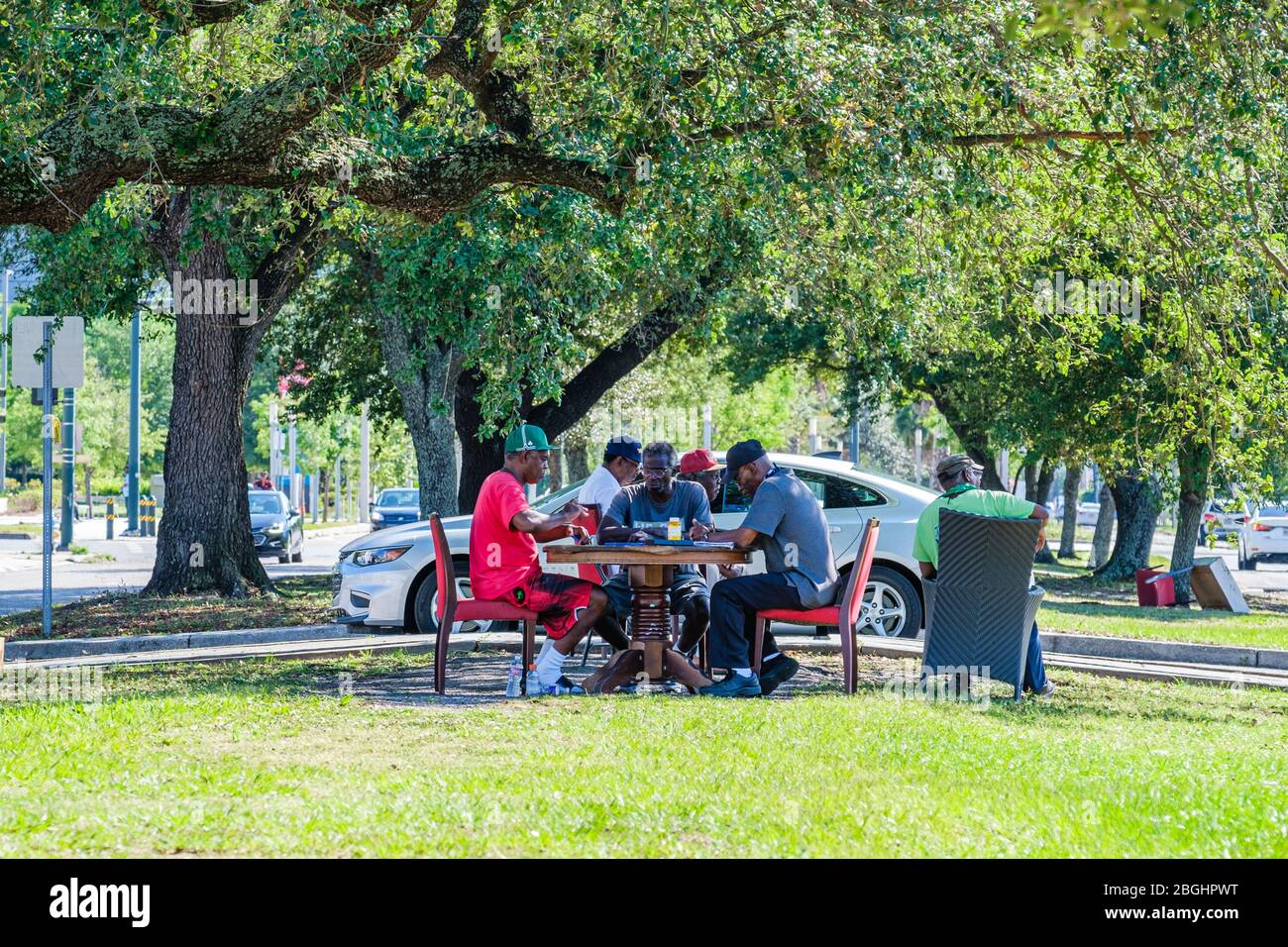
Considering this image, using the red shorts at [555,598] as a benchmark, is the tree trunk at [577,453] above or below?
above

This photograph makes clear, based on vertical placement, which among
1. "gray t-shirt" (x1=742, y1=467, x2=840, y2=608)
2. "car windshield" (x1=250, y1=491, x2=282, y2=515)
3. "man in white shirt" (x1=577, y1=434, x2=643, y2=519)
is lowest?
"car windshield" (x1=250, y1=491, x2=282, y2=515)

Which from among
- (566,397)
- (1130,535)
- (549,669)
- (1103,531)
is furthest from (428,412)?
(1103,531)

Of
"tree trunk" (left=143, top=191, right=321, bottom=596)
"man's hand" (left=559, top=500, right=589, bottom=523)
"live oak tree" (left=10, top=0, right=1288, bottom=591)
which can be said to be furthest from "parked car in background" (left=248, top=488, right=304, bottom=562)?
"man's hand" (left=559, top=500, right=589, bottom=523)

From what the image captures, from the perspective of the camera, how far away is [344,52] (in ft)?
33.7

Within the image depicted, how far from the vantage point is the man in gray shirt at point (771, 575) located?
30.5 feet

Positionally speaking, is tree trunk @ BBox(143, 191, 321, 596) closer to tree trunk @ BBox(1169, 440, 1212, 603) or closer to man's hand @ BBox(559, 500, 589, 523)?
man's hand @ BBox(559, 500, 589, 523)

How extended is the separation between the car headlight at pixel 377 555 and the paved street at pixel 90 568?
6297 millimetres

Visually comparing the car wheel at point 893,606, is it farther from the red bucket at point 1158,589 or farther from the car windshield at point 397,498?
the car windshield at point 397,498

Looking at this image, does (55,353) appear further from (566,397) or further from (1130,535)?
(1130,535)

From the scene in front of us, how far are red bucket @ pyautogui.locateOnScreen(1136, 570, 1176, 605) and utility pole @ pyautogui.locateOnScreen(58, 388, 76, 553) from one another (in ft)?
67.8

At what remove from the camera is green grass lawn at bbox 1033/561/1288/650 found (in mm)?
14484

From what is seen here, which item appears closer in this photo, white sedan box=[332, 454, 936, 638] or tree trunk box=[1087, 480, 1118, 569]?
white sedan box=[332, 454, 936, 638]

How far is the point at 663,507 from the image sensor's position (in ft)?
33.6

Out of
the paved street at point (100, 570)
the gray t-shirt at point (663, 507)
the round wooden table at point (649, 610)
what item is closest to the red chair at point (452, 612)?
the round wooden table at point (649, 610)
